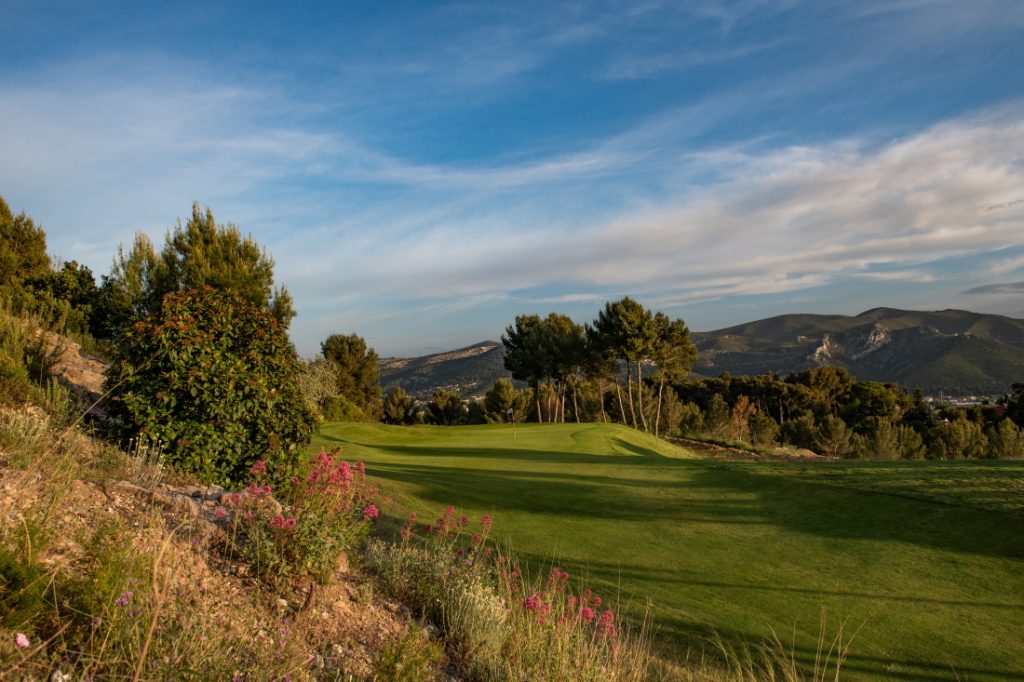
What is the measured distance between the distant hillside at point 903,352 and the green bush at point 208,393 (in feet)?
370

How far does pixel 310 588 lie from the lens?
4262mm

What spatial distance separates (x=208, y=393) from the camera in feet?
23.3

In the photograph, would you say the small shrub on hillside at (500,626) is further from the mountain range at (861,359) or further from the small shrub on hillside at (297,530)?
the mountain range at (861,359)

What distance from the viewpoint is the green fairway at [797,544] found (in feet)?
18.8

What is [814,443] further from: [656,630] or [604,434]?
[656,630]

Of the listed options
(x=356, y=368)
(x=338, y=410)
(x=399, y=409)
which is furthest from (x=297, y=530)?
(x=399, y=409)

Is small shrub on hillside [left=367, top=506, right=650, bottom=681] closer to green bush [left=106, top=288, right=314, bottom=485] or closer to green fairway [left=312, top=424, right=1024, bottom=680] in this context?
green fairway [left=312, top=424, right=1024, bottom=680]

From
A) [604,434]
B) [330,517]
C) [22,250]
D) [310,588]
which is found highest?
[22,250]

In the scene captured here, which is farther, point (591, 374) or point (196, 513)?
point (591, 374)

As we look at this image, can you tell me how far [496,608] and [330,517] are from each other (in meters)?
Answer: 1.58

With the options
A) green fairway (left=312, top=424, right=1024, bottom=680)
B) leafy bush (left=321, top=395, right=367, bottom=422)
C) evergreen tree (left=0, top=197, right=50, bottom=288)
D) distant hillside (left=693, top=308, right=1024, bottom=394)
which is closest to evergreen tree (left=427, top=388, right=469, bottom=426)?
leafy bush (left=321, top=395, right=367, bottom=422)

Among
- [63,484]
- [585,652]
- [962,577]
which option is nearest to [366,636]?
[585,652]

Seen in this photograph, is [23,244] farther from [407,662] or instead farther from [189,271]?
[407,662]

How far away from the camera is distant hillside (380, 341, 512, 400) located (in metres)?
104
